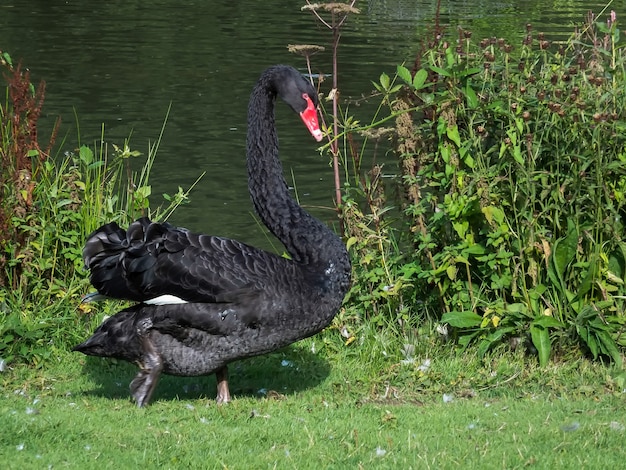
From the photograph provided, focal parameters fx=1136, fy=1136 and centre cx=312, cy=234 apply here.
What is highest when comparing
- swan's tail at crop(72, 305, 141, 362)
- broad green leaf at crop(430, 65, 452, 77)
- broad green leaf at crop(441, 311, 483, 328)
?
broad green leaf at crop(430, 65, 452, 77)

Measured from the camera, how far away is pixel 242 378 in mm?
6727

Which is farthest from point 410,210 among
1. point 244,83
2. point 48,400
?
point 244,83

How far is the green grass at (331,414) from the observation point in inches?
189

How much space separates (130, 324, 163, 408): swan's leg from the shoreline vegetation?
108mm

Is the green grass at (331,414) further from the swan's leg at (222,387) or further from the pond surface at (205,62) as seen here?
the pond surface at (205,62)

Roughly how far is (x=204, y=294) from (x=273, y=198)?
2.46ft

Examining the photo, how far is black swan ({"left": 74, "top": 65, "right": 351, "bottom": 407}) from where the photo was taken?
18.9 ft

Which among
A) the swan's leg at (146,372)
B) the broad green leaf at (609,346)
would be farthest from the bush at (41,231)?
the broad green leaf at (609,346)

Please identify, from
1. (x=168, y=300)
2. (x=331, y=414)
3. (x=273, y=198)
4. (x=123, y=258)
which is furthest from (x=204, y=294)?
(x=331, y=414)

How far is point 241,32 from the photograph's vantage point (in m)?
20.5

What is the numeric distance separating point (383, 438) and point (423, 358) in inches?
68.1

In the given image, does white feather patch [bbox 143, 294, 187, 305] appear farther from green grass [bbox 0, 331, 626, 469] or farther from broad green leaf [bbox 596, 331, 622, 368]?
broad green leaf [bbox 596, 331, 622, 368]

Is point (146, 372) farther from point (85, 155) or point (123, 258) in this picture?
point (85, 155)

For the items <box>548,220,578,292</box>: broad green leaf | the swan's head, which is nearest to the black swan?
the swan's head
